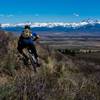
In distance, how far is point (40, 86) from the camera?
8906 mm

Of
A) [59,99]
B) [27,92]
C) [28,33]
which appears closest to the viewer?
[27,92]

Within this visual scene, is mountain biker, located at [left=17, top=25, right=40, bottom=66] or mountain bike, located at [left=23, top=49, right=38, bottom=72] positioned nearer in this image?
mountain biker, located at [left=17, top=25, right=40, bottom=66]

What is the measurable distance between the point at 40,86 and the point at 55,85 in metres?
1.50

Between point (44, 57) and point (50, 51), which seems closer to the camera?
point (44, 57)

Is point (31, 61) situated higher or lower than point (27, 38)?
lower

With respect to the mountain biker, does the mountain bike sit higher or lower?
lower

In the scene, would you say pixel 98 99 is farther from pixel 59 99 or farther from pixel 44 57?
pixel 44 57

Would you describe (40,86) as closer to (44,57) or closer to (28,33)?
(28,33)

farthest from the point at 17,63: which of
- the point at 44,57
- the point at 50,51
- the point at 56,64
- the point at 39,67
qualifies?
the point at 50,51

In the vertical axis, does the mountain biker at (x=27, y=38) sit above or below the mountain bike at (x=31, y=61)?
above

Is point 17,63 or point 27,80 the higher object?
point 27,80

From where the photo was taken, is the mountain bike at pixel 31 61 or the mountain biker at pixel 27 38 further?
the mountain bike at pixel 31 61

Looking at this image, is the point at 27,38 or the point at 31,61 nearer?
the point at 27,38

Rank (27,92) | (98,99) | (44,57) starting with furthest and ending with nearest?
1. (44,57)
2. (98,99)
3. (27,92)
